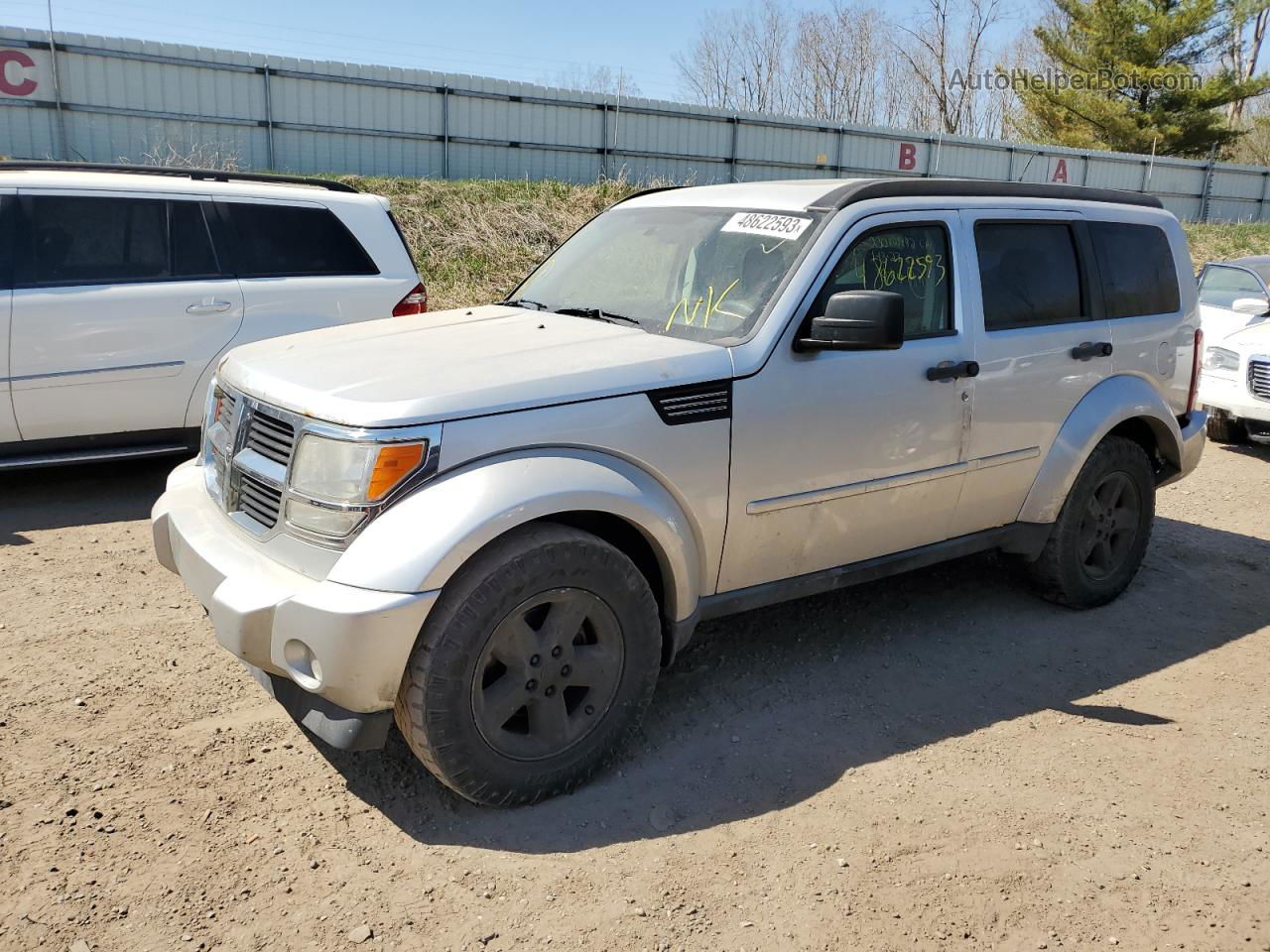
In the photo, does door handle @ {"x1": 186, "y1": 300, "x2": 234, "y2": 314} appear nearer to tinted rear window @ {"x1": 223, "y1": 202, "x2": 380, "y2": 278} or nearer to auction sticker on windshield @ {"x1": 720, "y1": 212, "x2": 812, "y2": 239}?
tinted rear window @ {"x1": 223, "y1": 202, "x2": 380, "y2": 278}

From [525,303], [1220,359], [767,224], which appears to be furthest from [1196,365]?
[1220,359]

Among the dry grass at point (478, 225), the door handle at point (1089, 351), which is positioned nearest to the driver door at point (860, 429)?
the door handle at point (1089, 351)

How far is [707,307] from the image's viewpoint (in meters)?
4.06

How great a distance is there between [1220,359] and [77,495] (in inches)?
359

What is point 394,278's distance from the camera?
7355 mm

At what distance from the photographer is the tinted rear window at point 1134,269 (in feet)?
17.2

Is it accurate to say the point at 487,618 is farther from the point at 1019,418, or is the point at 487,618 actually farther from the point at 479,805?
the point at 1019,418

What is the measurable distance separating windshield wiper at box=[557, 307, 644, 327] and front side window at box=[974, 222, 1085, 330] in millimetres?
1589

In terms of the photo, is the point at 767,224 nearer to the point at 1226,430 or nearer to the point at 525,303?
the point at 525,303

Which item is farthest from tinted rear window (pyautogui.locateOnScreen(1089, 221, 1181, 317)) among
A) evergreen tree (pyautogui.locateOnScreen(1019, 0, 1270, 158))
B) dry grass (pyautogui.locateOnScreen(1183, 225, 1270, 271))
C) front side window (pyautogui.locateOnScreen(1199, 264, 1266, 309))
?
evergreen tree (pyautogui.locateOnScreen(1019, 0, 1270, 158))

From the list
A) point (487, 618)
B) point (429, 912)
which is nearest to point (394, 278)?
point (487, 618)

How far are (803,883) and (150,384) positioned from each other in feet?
16.6

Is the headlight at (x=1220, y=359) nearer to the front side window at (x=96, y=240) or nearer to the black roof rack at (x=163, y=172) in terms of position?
the black roof rack at (x=163, y=172)

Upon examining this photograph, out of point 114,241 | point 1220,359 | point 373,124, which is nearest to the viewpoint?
point 114,241
